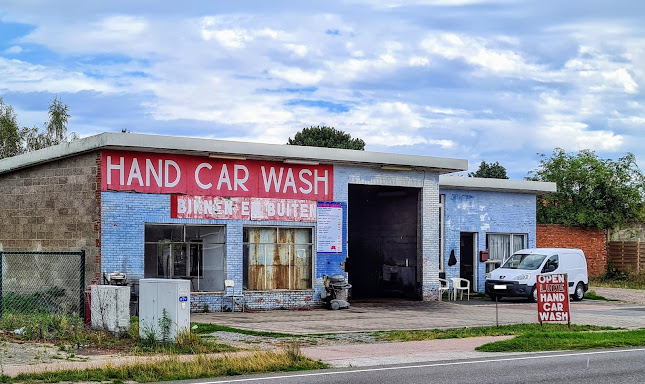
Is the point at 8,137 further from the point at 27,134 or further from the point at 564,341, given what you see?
the point at 564,341

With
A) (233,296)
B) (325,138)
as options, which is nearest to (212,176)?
(233,296)

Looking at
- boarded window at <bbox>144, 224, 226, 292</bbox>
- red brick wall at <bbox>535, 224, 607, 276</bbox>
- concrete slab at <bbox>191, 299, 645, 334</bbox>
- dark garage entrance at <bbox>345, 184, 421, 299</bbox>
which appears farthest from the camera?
red brick wall at <bbox>535, 224, 607, 276</bbox>

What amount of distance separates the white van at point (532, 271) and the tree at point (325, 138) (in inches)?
1332

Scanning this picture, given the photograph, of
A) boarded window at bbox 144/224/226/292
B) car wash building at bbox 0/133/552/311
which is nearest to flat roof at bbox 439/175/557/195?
car wash building at bbox 0/133/552/311

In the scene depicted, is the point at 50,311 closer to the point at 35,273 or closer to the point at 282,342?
the point at 35,273

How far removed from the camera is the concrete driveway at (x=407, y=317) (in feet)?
68.2

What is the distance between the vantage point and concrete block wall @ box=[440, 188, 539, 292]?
32.3 m

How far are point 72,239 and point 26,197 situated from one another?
2.75 meters

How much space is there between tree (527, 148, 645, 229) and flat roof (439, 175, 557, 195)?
751 cm

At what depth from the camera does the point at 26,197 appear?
82.6ft

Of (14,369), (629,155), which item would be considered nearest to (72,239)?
(14,369)

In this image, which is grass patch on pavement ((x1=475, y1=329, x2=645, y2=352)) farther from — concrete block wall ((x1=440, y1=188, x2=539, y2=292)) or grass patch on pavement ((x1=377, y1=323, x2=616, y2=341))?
concrete block wall ((x1=440, y1=188, x2=539, y2=292))

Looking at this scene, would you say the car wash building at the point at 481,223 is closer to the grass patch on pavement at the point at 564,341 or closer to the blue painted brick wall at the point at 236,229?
the blue painted brick wall at the point at 236,229

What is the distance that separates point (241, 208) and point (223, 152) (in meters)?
1.86
